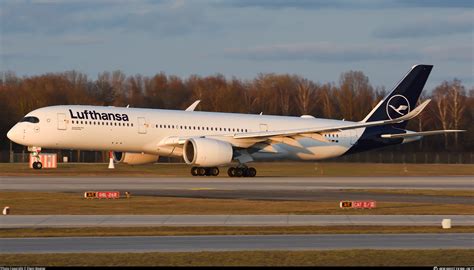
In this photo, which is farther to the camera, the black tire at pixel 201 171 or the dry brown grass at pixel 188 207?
the black tire at pixel 201 171

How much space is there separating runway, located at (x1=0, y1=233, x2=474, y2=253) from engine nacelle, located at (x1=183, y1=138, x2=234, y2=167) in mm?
28932

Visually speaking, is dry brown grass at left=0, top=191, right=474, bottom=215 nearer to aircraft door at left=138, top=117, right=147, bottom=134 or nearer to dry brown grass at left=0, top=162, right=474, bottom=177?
aircraft door at left=138, top=117, right=147, bottom=134

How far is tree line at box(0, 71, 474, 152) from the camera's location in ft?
290

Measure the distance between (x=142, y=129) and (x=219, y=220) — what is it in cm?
2610

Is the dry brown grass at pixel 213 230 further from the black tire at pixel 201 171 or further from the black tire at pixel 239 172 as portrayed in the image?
the black tire at pixel 201 171

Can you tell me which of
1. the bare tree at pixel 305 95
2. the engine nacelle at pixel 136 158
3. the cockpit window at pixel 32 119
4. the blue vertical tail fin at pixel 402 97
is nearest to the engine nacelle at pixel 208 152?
the engine nacelle at pixel 136 158

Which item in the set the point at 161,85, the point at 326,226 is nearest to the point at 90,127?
the point at 326,226

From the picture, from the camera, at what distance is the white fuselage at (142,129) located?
5084cm

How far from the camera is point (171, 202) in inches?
1280

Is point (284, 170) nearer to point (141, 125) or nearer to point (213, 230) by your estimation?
point (141, 125)

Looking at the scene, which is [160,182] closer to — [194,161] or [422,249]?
[194,161]

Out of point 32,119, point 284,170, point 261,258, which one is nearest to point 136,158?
point 32,119

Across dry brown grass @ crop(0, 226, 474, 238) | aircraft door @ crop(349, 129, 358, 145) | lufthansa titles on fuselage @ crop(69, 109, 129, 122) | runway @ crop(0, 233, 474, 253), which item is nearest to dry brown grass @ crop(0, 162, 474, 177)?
aircraft door @ crop(349, 129, 358, 145)

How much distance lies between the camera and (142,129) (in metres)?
51.8
